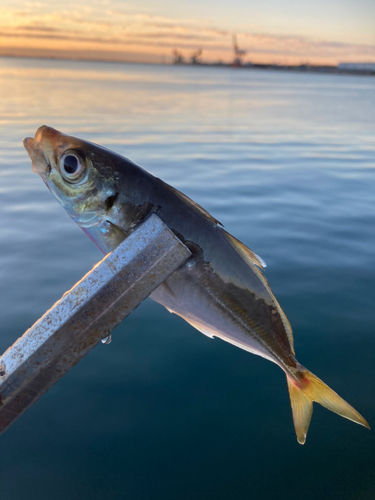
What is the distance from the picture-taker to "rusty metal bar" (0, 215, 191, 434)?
78.7 inches

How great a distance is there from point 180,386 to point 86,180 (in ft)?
8.95

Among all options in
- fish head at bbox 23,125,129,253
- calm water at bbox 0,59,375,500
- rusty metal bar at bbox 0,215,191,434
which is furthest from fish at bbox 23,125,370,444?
calm water at bbox 0,59,375,500

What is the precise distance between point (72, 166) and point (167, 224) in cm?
59

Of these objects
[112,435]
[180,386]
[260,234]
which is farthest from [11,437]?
[260,234]

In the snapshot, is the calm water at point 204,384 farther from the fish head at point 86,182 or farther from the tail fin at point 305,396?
the fish head at point 86,182

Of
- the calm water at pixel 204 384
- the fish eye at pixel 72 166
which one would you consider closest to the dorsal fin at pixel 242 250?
the fish eye at pixel 72 166

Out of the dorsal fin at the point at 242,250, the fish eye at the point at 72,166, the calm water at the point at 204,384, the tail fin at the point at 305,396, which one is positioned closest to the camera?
the fish eye at the point at 72,166

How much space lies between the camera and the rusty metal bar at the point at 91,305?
1999 mm

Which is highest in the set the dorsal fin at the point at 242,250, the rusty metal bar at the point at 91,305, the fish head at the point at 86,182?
the fish head at the point at 86,182

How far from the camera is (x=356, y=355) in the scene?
471cm

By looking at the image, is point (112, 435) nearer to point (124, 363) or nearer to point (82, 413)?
point (82, 413)

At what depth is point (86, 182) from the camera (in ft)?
7.27

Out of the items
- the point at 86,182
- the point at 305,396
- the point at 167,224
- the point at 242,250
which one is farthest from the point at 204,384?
the point at 86,182

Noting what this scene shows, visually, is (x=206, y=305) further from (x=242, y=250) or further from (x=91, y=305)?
(x=91, y=305)
